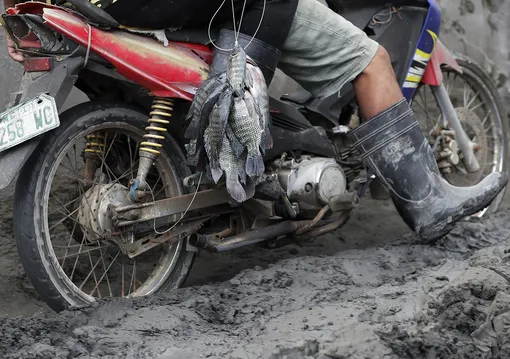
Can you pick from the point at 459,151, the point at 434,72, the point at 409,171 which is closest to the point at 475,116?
the point at 459,151

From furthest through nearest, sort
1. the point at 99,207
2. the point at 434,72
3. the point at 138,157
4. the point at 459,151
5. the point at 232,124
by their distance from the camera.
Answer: the point at 459,151
the point at 434,72
the point at 138,157
the point at 99,207
the point at 232,124

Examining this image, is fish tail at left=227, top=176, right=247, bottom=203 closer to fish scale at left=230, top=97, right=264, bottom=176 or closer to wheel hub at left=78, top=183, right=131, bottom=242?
fish scale at left=230, top=97, right=264, bottom=176

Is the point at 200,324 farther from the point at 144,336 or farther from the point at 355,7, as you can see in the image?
the point at 355,7

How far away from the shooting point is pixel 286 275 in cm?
335

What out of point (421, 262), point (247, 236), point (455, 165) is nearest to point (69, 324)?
point (247, 236)

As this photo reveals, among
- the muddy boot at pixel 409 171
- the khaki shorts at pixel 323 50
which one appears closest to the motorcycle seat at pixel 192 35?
the khaki shorts at pixel 323 50

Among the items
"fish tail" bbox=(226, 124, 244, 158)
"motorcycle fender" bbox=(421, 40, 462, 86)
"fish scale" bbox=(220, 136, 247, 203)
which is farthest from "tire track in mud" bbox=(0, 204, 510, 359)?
"motorcycle fender" bbox=(421, 40, 462, 86)

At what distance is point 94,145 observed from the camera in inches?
130

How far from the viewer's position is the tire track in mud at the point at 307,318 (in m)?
2.50

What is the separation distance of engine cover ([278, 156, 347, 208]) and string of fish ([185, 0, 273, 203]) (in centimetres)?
46

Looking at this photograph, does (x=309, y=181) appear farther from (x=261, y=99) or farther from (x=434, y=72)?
(x=434, y=72)

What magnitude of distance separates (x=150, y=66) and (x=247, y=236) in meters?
0.86

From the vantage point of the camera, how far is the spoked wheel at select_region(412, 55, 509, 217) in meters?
4.72

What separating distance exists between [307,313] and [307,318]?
63 millimetres
